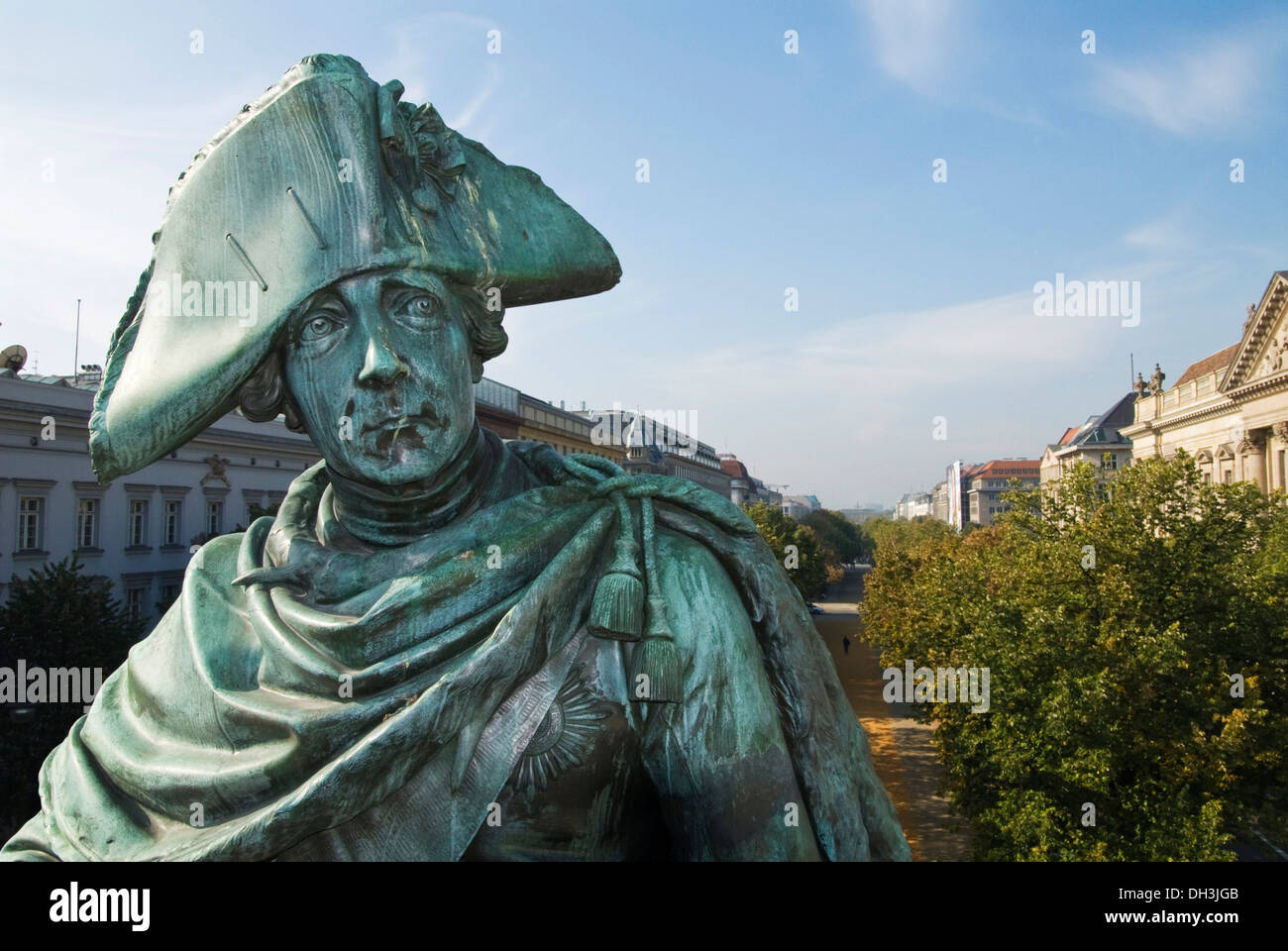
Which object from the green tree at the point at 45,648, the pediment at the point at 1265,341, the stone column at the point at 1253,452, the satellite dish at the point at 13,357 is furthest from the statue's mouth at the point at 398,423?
the stone column at the point at 1253,452

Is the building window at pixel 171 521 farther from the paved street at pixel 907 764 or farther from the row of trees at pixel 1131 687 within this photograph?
the row of trees at pixel 1131 687

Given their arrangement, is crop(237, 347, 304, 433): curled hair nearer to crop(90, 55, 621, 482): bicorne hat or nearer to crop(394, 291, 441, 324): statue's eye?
crop(90, 55, 621, 482): bicorne hat

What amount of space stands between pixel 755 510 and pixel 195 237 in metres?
55.2

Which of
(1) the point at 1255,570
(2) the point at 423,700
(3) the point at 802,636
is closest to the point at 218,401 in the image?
(2) the point at 423,700

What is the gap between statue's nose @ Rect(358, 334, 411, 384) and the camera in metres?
2.29

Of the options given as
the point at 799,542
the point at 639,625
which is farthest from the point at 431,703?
the point at 799,542

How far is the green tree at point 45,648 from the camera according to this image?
1778cm

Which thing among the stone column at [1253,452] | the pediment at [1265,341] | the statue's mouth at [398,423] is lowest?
the statue's mouth at [398,423]

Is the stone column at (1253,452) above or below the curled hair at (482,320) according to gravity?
above

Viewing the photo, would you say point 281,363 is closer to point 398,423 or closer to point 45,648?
point 398,423

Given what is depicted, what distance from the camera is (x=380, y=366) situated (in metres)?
2.29

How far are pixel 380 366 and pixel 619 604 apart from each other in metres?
0.77
